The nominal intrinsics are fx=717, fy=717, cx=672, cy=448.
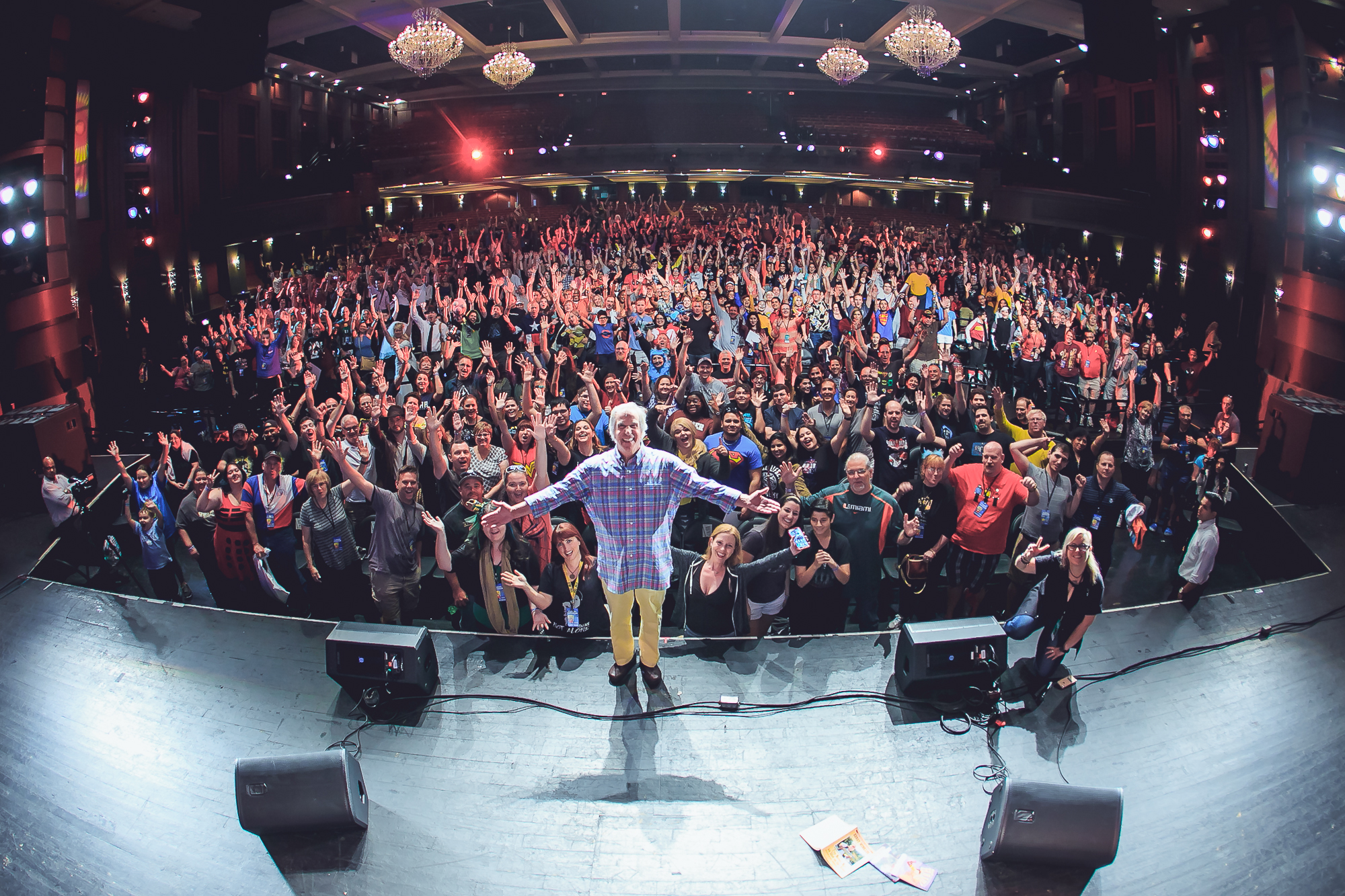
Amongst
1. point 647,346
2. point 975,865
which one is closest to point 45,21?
point 647,346

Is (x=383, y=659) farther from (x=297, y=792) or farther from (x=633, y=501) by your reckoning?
(x=633, y=501)

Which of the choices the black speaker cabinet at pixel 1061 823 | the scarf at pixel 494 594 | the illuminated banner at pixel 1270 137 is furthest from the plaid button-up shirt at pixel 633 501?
the illuminated banner at pixel 1270 137

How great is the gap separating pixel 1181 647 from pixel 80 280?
1001cm

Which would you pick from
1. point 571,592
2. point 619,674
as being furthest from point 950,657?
point 571,592

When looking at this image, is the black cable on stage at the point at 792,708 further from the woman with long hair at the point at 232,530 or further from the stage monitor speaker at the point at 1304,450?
the stage monitor speaker at the point at 1304,450

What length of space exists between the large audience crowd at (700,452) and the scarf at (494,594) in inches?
0.5

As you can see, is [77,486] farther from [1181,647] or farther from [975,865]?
[1181,647]

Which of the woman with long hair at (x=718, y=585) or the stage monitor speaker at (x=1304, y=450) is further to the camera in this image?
the stage monitor speaker at (x=1304, y=450)

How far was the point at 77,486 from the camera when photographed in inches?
220

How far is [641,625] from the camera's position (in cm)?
316

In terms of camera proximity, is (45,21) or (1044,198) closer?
(45,21)

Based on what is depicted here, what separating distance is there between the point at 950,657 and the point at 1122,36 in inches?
286

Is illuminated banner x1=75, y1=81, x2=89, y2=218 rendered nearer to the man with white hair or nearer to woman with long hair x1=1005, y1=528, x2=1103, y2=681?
the man with white hair

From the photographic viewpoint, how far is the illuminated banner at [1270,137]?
23.2 feet
